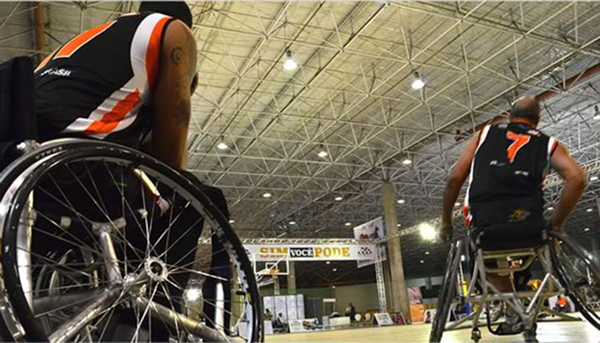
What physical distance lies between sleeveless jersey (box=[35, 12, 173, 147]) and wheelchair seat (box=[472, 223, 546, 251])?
1.30 m

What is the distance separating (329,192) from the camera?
19.9 m

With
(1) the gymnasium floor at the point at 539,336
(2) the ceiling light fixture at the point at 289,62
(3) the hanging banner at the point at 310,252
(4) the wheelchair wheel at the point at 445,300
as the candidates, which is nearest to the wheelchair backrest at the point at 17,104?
(4) the wheelchair wheel at the point at 445,300

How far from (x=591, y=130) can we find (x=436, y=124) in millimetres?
5048

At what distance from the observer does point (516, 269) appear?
2.10 meters

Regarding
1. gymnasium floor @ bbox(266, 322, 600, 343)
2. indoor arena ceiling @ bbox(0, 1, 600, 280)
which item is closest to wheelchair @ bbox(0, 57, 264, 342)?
gymnasium floor @ bbox(266, 322, 600, 343)

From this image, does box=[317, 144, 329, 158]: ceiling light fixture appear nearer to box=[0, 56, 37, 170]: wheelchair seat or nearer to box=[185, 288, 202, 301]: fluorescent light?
box=[185, 288, 202, 301]: fluorescent light

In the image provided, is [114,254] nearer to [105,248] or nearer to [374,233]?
[105,248]

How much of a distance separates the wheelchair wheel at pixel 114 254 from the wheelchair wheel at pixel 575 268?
4.09 ft

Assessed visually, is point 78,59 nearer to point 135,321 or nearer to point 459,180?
point 135,321

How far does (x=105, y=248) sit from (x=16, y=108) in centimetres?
39

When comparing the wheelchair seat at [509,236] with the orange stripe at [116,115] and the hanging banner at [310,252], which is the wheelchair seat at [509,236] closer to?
the orange stripe at [116,115]

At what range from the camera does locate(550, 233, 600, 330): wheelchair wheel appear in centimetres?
186

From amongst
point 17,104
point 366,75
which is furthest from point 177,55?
point 366,75

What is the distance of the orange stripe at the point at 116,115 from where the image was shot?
127cm
